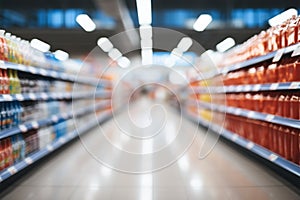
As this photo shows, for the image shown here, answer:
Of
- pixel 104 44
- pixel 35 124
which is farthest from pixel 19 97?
pixel 104 44

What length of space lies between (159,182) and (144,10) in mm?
3796

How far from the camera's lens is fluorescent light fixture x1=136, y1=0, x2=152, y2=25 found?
20.5 feet

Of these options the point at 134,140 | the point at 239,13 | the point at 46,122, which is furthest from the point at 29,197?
the point at 239,13

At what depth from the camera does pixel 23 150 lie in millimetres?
4059

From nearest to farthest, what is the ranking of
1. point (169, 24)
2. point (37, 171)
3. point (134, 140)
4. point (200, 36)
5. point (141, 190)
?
point (141, 190) → point (37, 171) → point (134, 140) → point (169, 24) → point (200, 36)

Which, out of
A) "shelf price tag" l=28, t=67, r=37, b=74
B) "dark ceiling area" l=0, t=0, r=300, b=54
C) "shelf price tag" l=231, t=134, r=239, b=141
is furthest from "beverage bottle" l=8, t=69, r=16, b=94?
"dark ceiling area" l=0, t=0, r=300, b=54

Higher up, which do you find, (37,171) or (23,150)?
(23,150)

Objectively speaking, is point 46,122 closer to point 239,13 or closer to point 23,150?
point 23,150

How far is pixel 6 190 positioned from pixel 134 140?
367cm

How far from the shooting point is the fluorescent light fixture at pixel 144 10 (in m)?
6.26

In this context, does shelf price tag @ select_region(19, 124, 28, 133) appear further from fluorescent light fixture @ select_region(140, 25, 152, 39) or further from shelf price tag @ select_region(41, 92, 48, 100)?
fluorescent light fixture @ select_region(140, 25, 152, 39)

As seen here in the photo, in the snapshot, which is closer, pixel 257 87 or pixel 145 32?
pixel 145 32

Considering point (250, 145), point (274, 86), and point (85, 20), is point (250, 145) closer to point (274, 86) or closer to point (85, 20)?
point (274, 86)

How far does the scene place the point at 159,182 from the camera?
12.7 feet
